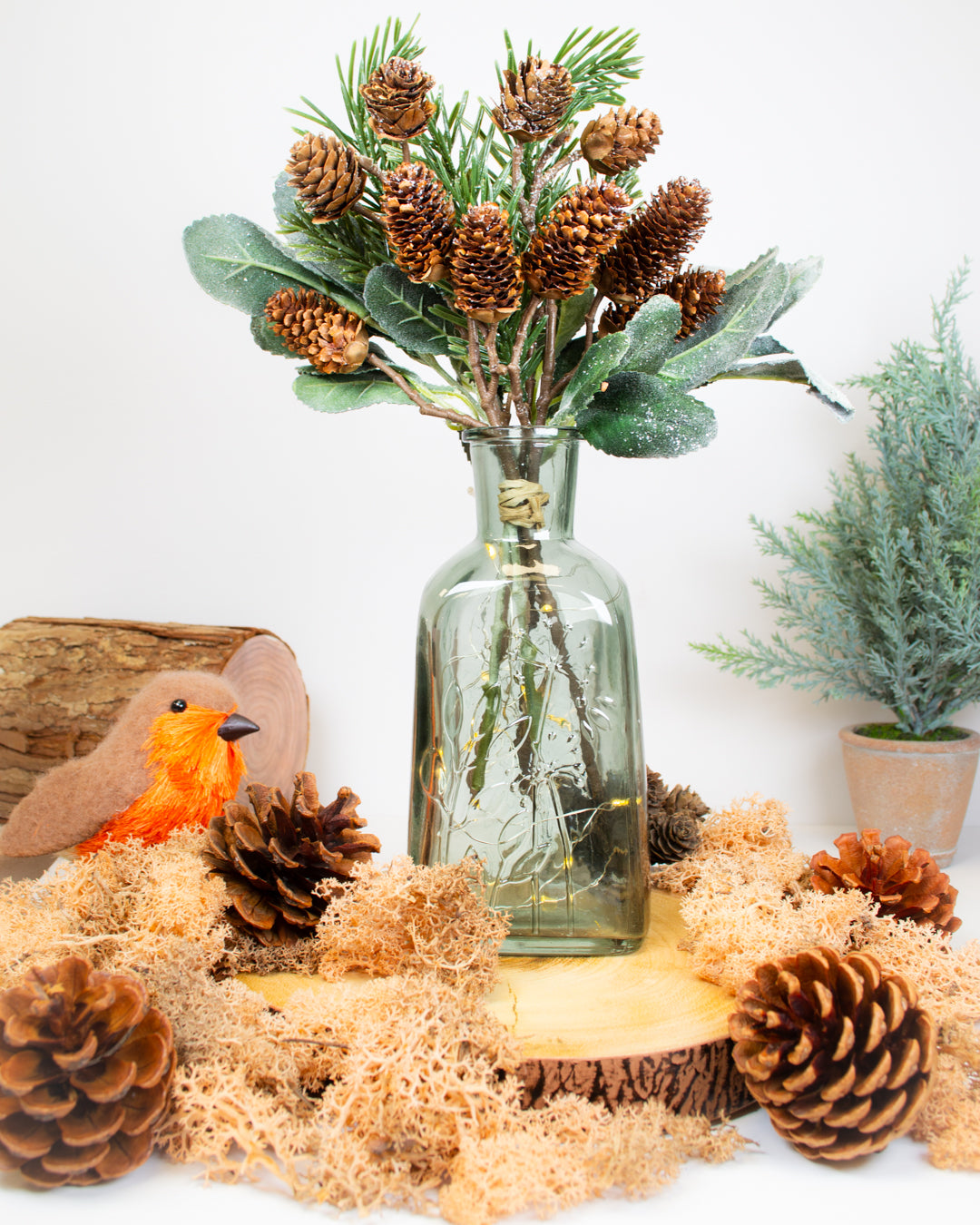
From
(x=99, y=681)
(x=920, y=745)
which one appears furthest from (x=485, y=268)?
(x=920, y=745)

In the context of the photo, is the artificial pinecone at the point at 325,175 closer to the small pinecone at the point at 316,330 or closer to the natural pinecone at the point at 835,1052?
the small pinecone at the point at 316,330

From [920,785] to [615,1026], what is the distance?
2.27 ft

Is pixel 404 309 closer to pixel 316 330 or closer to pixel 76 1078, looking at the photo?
pixel 316 330

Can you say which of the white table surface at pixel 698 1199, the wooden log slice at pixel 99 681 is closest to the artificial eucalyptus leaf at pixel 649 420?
the white table surface at pixel 698 1199

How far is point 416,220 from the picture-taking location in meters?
0.62

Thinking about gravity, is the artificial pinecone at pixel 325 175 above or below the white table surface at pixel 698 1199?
above

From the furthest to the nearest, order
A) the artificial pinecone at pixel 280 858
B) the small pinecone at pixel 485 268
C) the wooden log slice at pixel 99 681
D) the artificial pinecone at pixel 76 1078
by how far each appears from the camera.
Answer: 1. the wooden log slice at pixel 99 681
2. the artificial pinecone at pixel 280 858
3. the small pinecone at pixel 485 268
4. the artificial pinecone at pixel 76 1078

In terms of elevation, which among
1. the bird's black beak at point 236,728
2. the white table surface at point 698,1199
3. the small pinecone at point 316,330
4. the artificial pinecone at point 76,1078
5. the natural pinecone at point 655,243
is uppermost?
the natural pinecone at point 655,243

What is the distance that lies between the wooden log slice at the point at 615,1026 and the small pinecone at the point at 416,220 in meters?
0.44

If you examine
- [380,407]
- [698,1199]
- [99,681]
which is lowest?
[698,1199]

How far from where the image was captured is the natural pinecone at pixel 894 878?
700 millimetres

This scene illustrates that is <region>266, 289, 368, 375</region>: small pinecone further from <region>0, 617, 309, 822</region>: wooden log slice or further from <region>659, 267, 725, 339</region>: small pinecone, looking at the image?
<region>0, 617, 309, 822</region>: wooden log slice

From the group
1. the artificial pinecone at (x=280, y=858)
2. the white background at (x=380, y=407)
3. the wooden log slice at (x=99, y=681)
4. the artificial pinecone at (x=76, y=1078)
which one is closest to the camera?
the artificial pinecone at (x=76, y=1078)

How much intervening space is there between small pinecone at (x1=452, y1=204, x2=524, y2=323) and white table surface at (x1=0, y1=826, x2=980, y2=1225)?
0.50m
